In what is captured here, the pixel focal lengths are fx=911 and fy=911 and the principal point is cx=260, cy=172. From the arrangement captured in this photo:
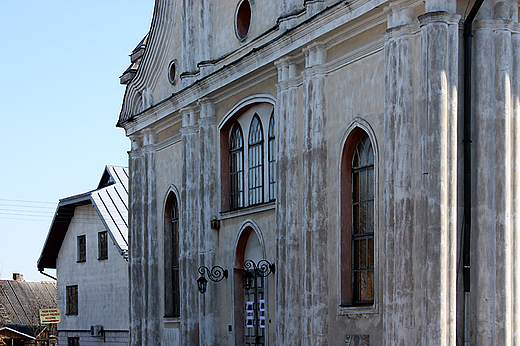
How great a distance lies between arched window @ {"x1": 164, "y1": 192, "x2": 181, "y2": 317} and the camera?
80.5ft

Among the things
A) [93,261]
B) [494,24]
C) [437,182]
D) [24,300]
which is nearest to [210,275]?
[437,182]

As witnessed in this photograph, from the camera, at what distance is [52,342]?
42000mm

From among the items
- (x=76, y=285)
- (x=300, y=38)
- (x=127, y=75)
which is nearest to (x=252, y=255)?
(x=300, y=38)

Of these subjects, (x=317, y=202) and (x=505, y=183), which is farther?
(x=317, y=202)

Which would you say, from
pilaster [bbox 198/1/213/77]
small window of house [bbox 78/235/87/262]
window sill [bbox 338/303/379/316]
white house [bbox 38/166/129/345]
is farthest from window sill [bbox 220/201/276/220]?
small window of house [bbox 78/235/87/262]

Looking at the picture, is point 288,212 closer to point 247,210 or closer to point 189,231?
point 247,210

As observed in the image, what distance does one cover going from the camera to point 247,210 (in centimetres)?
2062

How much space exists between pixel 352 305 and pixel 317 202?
6.86ft

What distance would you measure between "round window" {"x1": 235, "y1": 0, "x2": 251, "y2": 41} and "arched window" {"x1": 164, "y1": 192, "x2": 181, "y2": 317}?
544 cm

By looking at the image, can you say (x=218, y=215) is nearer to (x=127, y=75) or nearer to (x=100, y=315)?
(x=127, y=75)

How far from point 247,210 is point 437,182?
277 inches

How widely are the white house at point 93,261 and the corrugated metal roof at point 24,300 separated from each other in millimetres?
13347

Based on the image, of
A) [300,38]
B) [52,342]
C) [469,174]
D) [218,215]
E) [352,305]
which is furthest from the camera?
[52,342]

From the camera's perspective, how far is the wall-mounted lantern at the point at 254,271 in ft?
64.8
